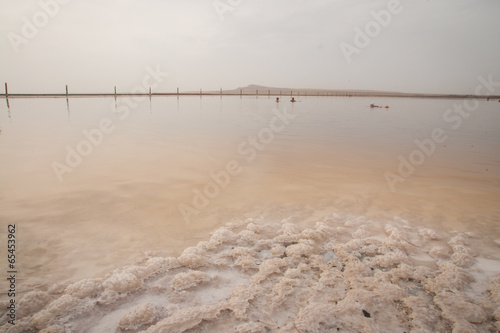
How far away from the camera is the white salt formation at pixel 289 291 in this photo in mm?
1514

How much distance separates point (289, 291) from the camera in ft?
5.80

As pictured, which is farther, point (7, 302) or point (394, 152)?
point (394, 152)

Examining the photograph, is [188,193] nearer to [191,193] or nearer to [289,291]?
[191,193]

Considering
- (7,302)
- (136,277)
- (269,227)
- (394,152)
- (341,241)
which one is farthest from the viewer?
(394,152)

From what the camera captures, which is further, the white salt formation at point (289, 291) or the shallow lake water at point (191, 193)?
the shallow lake water at point (191, 193)

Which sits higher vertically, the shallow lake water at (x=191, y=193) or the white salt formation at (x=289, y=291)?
the shallow lake water at (x=191, y=193)

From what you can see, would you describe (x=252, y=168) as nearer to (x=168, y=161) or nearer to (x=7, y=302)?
(x=168, y=161)

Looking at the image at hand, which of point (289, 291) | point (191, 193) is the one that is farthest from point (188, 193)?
point (289, 291)

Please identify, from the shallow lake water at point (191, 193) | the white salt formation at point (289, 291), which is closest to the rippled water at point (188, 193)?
the shallow lake water at point (191, 193)

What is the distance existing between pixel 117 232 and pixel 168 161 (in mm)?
2667

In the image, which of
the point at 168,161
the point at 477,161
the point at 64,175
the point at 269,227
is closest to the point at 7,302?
the point at 269,227

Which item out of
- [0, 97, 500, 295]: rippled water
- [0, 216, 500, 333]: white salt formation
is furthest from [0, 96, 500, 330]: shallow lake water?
[0, 216, 500, 333]: white salt formation

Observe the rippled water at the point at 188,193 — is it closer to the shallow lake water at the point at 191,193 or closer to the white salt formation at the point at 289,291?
the shallow lake water at the point at 191,193

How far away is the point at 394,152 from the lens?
21.2ft
